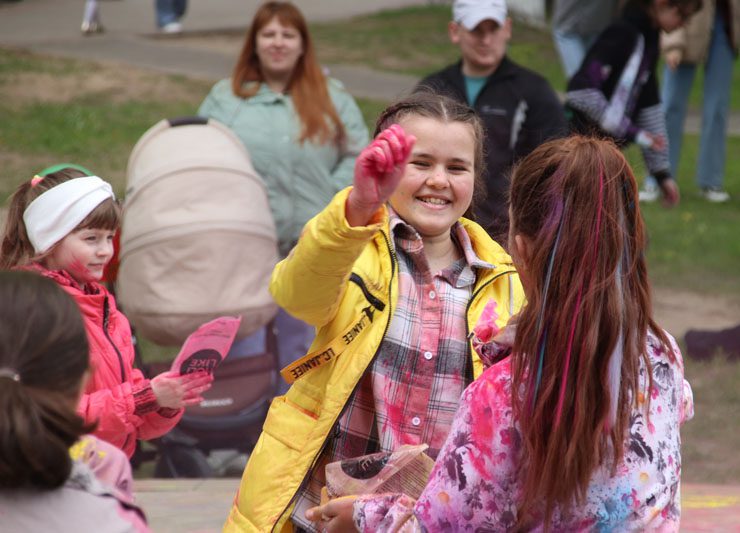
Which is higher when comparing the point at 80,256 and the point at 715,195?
the point at 80,256

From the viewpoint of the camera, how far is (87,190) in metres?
3.33

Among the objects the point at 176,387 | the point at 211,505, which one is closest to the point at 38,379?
the point at 176,387

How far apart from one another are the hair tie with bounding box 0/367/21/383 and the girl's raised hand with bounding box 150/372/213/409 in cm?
122

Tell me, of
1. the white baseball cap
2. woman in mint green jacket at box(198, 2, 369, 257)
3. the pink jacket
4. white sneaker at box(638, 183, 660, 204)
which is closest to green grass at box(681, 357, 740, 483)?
woman in mint green jacket at box(198, 2, 369, 257)

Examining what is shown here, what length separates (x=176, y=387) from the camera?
3.19 m

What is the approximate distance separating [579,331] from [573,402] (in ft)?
0.41

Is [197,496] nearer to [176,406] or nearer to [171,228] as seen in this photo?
[171,228]

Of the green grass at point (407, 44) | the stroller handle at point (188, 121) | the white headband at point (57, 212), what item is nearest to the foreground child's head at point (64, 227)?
the white headband at point (57, 212)

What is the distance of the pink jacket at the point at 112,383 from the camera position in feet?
10.2

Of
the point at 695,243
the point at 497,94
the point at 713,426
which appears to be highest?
the point at 497,94

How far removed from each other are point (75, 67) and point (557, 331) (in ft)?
39.9

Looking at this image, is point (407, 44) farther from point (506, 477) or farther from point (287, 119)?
point (506, 477)

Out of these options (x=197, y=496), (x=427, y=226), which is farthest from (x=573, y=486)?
(x=197, y=496)

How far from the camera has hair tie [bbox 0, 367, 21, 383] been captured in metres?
1.95
